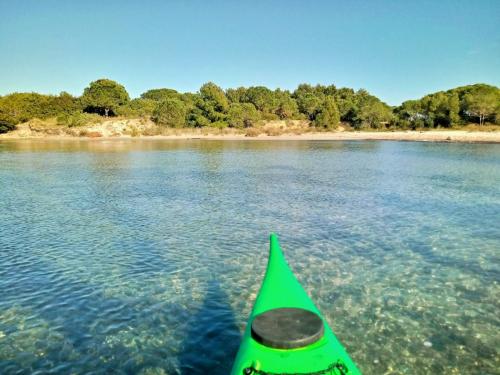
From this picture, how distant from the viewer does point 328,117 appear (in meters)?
97.6

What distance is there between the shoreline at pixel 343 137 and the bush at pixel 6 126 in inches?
44.4

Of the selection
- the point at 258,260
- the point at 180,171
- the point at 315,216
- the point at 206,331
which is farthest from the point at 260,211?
the point at 180,171

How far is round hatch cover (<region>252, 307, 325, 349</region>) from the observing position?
4.14 meters

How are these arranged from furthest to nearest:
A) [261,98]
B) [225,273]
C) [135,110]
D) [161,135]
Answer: [261,98]
[135,110]
[161,135]
[225,273]

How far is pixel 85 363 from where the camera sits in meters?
6.78

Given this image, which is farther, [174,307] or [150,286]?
[150,286]

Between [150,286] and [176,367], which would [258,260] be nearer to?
[150,286]

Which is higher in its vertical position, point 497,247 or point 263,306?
point 263,306

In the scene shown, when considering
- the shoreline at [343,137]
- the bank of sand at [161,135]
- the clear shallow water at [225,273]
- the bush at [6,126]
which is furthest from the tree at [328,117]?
the bush at [6,126]

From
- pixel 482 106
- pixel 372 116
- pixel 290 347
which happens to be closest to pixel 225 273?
pixel 290 347

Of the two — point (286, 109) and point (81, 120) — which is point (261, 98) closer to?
point (286, 109)

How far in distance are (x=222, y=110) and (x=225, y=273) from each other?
9415cm

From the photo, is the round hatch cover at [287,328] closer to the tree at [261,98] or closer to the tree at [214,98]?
the tree at [214,98]

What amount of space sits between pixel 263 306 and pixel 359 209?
576 inches
